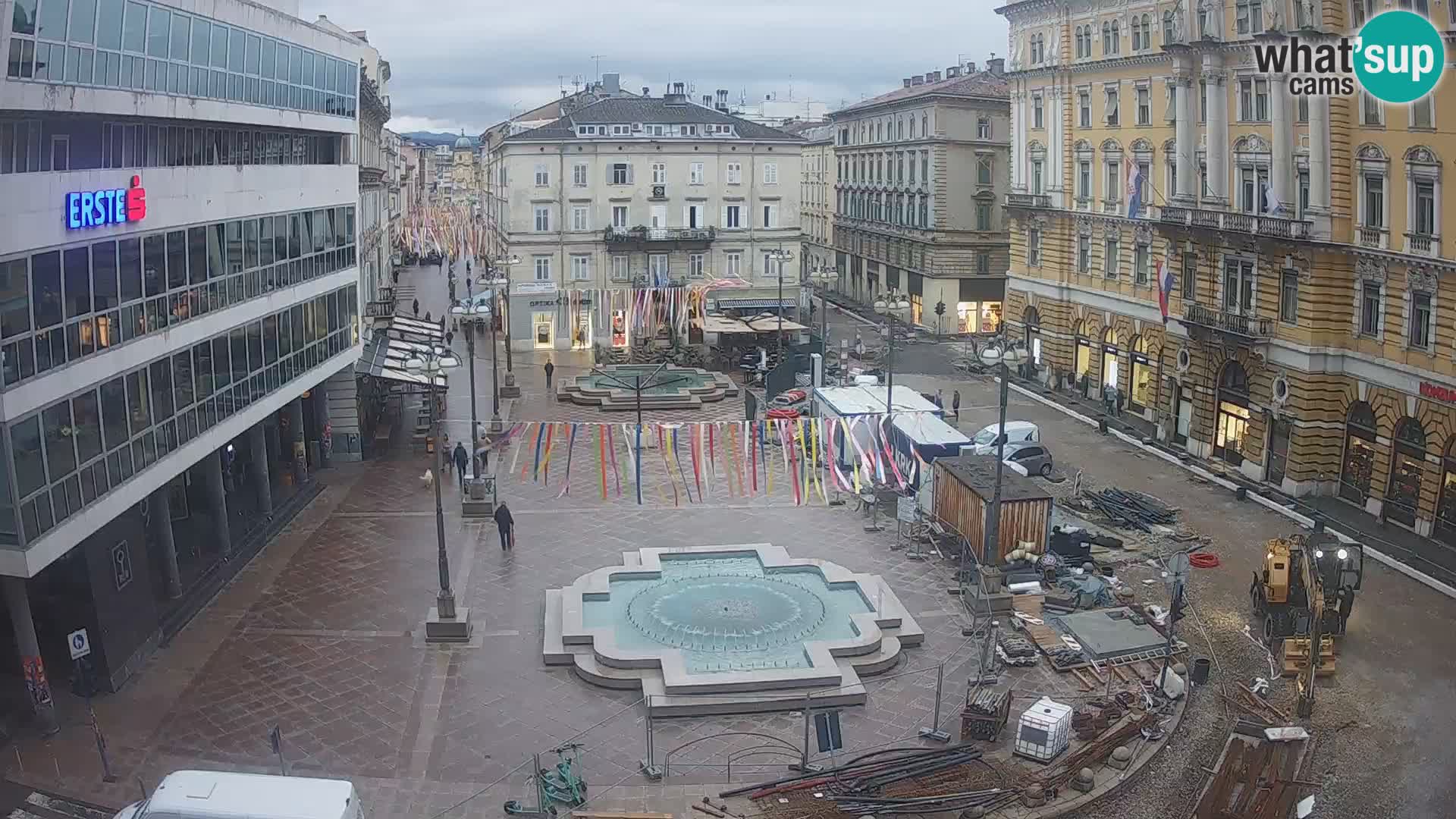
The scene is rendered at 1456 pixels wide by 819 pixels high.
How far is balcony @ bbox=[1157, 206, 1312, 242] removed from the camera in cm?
3922

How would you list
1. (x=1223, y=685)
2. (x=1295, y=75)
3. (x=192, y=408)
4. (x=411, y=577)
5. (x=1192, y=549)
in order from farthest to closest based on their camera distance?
(x=1295, y=75)
(x=1192, y=549)
(x=411, y=577)
(x=192, y=408)
(x=1223, y=685)

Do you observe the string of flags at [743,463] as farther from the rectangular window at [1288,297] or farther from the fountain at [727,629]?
the rectangular window at [1288,297]

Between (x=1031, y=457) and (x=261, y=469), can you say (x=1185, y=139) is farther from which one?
(x=261, y=469)

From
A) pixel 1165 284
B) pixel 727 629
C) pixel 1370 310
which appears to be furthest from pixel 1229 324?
pixel 727 629

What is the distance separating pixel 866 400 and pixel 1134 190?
15.7 m

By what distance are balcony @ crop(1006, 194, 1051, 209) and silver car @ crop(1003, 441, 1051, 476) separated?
1815 cm

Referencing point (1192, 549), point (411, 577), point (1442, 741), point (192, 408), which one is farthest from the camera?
point (1192, 549)

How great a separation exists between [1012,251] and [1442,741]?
133ft

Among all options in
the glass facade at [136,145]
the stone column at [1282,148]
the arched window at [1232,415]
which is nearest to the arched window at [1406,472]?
the arched window at [1232,415]

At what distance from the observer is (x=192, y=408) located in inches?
1105

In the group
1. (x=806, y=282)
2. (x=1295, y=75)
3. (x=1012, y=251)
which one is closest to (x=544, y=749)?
(x=1295, y=75)

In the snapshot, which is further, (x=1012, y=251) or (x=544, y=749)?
(x=1012, y=251)

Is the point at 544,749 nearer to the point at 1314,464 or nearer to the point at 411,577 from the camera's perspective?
the point at 411,577

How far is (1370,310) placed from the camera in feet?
124
